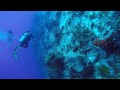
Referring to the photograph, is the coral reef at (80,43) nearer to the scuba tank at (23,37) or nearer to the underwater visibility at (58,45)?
the underwater visibility at (58,45)

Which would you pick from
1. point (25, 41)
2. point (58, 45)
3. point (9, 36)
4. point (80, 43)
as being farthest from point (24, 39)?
point (80, 43)

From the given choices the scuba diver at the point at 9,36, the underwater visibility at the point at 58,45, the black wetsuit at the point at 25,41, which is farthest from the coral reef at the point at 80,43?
the scuba diver at the point at 9,36

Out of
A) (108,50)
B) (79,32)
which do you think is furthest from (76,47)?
(108,50)

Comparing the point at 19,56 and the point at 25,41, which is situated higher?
the point at 25,41

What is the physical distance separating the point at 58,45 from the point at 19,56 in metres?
0.75

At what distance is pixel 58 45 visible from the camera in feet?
15.0

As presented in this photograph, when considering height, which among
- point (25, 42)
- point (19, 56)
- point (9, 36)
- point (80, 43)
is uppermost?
point (9, 36)

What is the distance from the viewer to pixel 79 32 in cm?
451

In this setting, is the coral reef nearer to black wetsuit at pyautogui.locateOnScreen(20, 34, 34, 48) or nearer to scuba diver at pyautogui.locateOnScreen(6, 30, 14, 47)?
black wetsuit at pyautogui.locateOnScreen(20, 34, 34, 48)

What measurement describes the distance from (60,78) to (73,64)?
1.17 feet

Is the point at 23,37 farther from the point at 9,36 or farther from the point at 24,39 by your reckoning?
the point at 9,36

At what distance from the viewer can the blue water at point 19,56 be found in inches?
178
